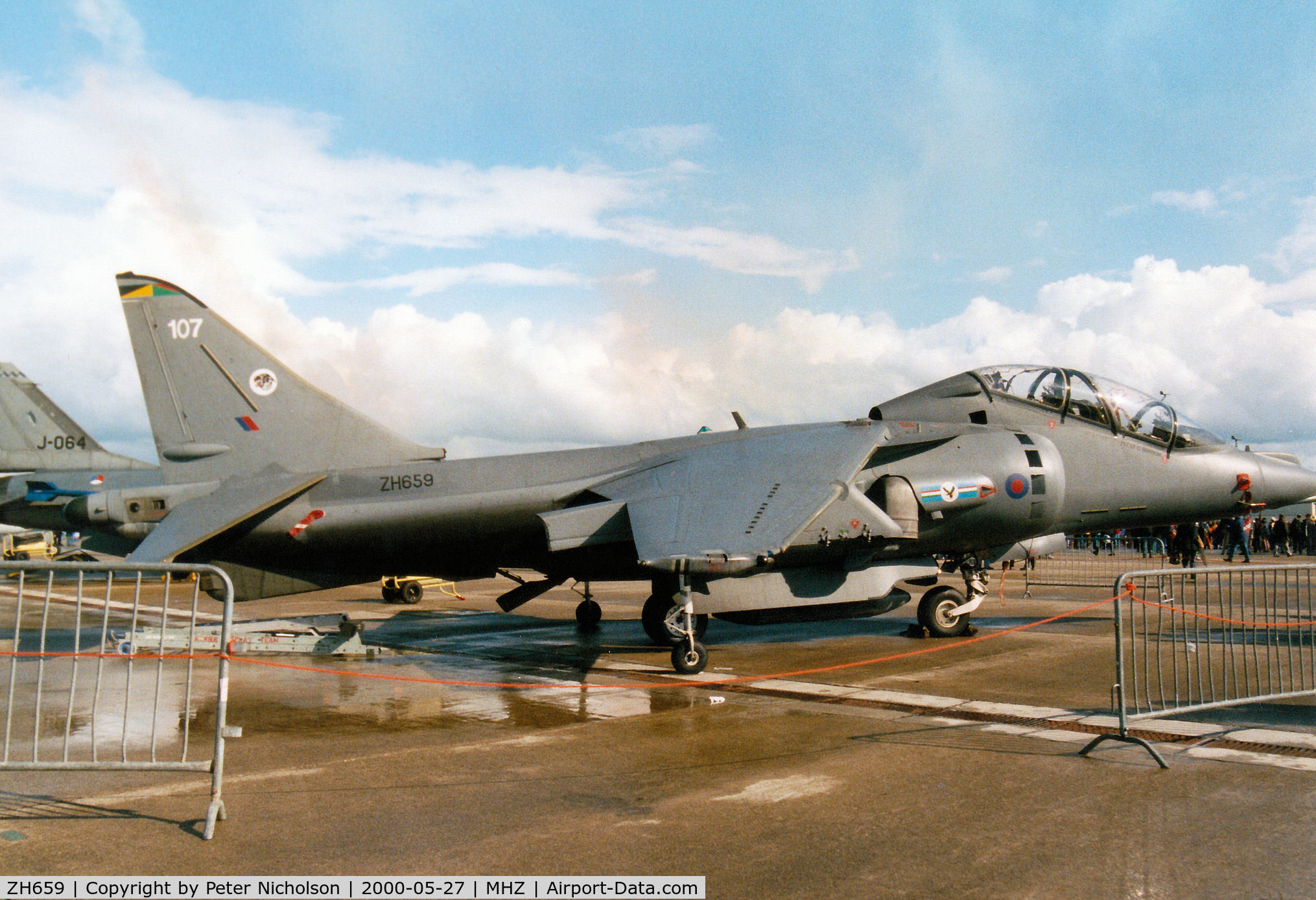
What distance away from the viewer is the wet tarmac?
4.39 meters

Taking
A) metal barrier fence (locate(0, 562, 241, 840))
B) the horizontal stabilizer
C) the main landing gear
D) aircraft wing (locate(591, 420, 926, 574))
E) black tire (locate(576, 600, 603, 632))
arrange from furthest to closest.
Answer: black tire (locate(576, 600, 603, 632))
the horizontal stabilizer
the main landing gear
aircraft wing (locate(591, 420, 926, 574))
metal barrier fence (locate(0, 562, 241, 840))

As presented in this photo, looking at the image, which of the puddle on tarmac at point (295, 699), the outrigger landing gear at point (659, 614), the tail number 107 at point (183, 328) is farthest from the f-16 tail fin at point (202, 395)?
the outrigger landing gear at point (659, 614)

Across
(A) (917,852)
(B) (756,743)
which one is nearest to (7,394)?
(B) (756,743)

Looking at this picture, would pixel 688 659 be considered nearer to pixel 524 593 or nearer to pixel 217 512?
pixel 524 593

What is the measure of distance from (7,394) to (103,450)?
85.8 inches

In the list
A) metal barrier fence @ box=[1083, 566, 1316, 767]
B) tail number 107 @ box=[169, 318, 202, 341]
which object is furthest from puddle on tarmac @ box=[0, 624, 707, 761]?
tail number 107 @ box=[169, 318, 202, 341]

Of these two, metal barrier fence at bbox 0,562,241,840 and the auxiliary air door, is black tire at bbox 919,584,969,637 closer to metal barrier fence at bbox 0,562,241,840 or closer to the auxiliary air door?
the auxiliary air door

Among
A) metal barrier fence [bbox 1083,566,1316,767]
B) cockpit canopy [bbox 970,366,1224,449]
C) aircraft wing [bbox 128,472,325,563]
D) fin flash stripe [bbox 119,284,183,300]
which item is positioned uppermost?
fin flash stripe [bbox 119,284,183,300]

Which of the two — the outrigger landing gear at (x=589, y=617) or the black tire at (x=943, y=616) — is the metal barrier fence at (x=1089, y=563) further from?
the outrigger landing gear at (x=589, y=617)

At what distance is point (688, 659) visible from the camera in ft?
33.2

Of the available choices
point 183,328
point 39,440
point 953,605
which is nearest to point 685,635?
point 953,605

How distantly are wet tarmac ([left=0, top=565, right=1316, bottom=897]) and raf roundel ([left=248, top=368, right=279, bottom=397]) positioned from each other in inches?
142

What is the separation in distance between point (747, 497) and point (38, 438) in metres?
15.3

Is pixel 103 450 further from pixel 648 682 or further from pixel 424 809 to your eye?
pixel 424 809
